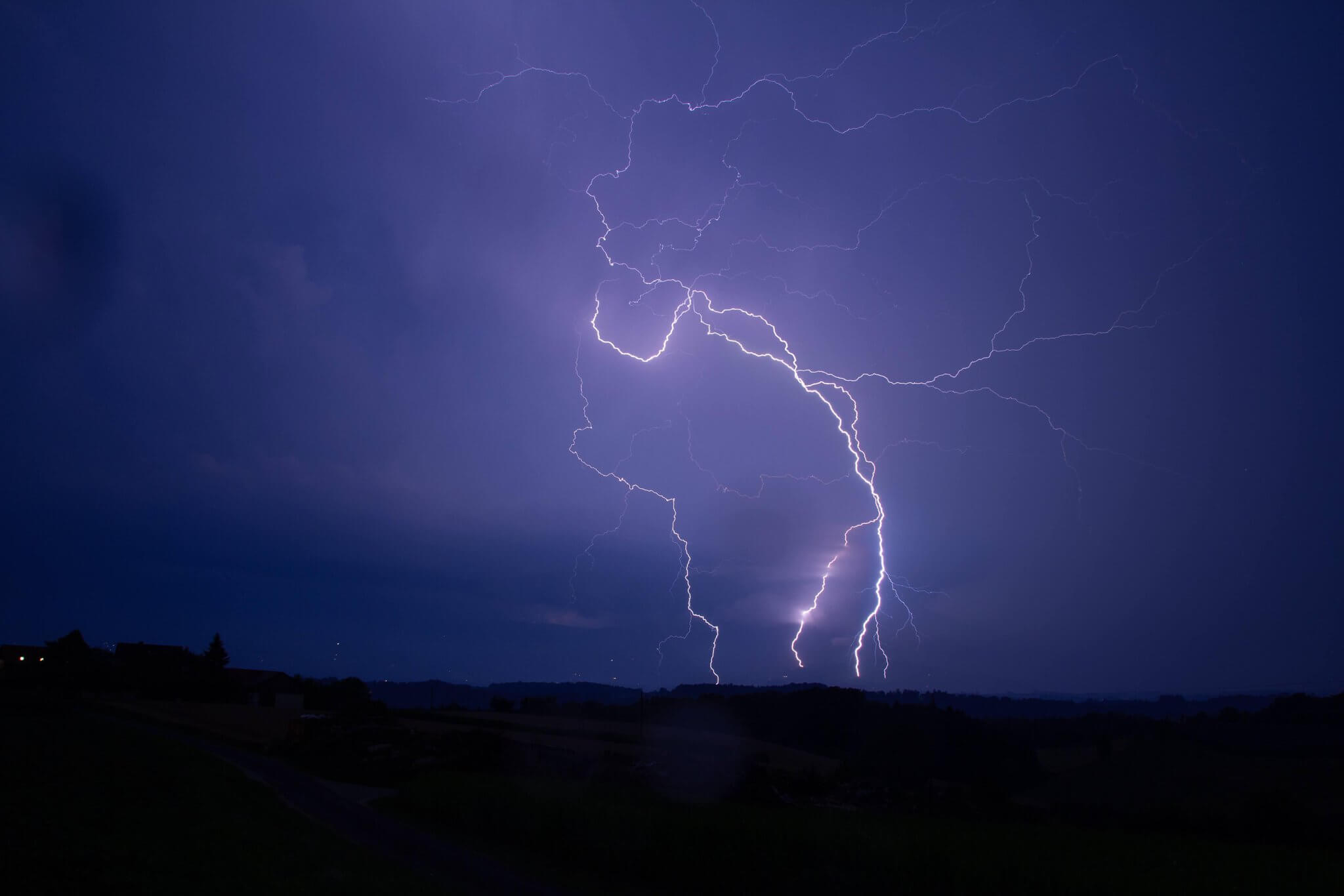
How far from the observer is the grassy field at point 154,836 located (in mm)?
8154

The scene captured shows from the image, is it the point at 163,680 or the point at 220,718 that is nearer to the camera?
the point at 220,718

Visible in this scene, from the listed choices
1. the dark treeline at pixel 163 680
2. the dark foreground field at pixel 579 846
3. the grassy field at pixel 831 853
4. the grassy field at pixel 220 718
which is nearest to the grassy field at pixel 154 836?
the dark foreground field at pixel 579 846

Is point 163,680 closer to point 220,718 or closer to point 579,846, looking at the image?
point 220,718

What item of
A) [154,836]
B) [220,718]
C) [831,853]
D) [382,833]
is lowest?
[382,833]

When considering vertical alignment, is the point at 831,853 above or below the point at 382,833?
above

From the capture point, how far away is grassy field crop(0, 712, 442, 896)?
321 inches

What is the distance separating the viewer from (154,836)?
1056 cm

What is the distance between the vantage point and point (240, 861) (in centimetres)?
991

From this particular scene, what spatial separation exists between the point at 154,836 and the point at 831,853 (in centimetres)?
925

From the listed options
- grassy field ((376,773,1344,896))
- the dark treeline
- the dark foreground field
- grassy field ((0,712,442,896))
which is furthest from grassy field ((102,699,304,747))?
grassy field ((376,773,1344,896))

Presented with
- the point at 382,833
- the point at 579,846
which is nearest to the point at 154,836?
the point at 382,833

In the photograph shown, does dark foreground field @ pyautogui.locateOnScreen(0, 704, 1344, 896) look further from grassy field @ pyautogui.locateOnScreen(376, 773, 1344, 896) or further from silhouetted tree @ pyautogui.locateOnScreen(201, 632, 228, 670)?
silhouetted tree @ pyautogui.locateOnScreen(201, 632, 228, 670)

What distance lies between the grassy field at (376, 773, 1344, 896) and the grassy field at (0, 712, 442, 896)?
3.14 metres

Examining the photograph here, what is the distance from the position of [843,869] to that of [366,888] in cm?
606
